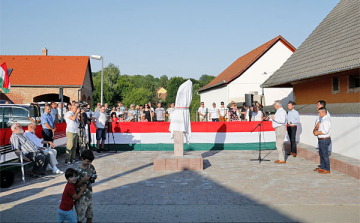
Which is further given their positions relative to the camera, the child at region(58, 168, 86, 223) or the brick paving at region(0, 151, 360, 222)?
the brick paving at region(0, 151, 360, 222)

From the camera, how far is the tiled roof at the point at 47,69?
40.6 metres

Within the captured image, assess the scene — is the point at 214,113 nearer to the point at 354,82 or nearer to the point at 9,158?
the point at 354,82

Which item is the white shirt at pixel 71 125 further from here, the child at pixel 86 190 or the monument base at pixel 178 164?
the child at pixel 86 190

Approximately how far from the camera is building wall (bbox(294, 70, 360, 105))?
41.3 feet

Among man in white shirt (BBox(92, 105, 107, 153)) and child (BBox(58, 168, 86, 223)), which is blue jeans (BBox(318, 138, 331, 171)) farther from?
man in white shirt (BBox(92, 105, 107, 153))

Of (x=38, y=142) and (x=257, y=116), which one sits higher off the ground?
(x=257, y=116)

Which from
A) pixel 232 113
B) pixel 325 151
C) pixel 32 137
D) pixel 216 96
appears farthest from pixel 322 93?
pixel 216 96

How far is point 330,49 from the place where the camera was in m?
14.1

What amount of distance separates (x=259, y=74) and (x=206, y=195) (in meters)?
25.8

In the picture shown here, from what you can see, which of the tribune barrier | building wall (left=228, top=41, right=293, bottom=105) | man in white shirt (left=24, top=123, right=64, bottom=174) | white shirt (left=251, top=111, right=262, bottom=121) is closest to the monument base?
man in white shirt (left=24, top=123, right=64, bottom=174)

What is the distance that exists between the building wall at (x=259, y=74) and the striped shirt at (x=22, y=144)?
23.4 meters

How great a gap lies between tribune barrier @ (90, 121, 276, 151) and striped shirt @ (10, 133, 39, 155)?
544cm

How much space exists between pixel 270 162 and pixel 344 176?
2.65 metres

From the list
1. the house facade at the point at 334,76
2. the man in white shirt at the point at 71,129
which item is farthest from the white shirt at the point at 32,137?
the house facade at the point at 334,76
